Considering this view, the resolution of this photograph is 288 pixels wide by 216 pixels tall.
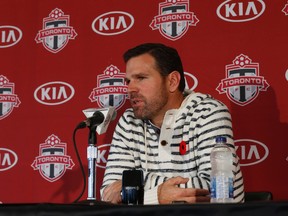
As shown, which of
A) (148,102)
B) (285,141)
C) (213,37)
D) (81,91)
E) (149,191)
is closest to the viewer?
(149,191)

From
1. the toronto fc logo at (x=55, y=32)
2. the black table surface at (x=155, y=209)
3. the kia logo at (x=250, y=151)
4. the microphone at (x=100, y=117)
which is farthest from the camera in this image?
the toronto fc logo at (x=55, y=32)

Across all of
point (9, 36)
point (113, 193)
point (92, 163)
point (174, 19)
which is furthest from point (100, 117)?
point (9, 36)

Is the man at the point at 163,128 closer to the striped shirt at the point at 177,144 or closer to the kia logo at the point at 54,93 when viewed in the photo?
the striped shirt at the point at 177,144

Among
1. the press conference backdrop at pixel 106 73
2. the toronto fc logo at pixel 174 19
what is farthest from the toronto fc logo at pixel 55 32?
the toronto fc logo at pixel 174 19

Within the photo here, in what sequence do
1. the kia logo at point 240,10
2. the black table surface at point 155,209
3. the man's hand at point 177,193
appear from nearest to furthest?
the black table surface at point 155,209
the man's hand at point 177,193
the kia logo at point 240,10

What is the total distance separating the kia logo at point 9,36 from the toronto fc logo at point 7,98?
21 centimetres

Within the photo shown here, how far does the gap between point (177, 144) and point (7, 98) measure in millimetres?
1236

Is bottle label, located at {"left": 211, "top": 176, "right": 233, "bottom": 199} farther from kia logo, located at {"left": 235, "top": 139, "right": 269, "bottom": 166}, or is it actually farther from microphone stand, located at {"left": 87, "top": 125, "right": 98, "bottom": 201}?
kia logo, located at {"left": 235, "top": 139, "right": 269, "bottom": 166}

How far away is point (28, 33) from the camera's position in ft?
10.7

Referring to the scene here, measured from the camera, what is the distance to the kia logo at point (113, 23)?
307 cm

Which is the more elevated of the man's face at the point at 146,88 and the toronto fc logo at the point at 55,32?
the toronto fc logo at the point at 55,32

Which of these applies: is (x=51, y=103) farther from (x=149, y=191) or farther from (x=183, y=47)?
(x=149, y=191)

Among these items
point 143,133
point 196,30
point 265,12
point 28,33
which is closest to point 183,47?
point 196,30

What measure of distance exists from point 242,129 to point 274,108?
0.18 meters
